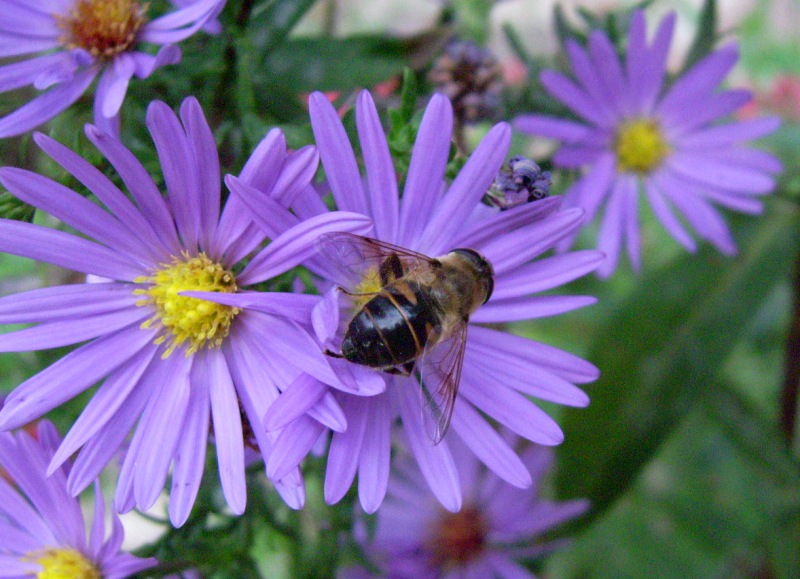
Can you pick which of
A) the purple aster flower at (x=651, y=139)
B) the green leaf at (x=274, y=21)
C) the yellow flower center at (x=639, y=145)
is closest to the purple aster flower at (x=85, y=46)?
the green leaf at (x=274, y=21)

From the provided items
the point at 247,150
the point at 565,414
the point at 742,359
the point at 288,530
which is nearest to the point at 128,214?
the point at 247,150

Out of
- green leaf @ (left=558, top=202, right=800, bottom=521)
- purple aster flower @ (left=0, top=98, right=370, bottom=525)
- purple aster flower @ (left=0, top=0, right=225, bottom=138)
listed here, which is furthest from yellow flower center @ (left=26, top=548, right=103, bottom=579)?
green leaf @ (left=558, top=202, right=800, bottom=521)

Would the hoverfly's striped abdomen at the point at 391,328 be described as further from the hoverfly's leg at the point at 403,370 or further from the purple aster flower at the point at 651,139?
the purple aster flower at the point at 651,139

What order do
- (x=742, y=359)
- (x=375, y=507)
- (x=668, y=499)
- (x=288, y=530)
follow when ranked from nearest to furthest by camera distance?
(x=375, y=507), (x=288, y=530), (x=668, y=499), (x=742, y=359)

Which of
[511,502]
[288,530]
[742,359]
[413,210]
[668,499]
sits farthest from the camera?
[742,359]

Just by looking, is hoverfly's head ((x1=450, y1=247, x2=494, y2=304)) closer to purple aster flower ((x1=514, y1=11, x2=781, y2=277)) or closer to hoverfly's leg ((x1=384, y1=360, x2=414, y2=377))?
hoverfly's leg ((x1=384, y1=360, x2=414, y2=377))

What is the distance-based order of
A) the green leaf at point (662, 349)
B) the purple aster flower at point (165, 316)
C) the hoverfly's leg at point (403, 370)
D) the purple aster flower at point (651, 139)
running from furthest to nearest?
1. the green leaf at point (662, 349)
2. the purple aster flower at point (651, 139)
3. the hoverfly's leg at point (403, 370)
4. the purple aster flower at point (165, 316)

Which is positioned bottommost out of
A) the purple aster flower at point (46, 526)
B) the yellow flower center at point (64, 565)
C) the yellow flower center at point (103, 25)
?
the yellow flower center at point (64, 565)

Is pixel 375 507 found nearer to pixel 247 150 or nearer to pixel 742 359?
pixel 247 150
